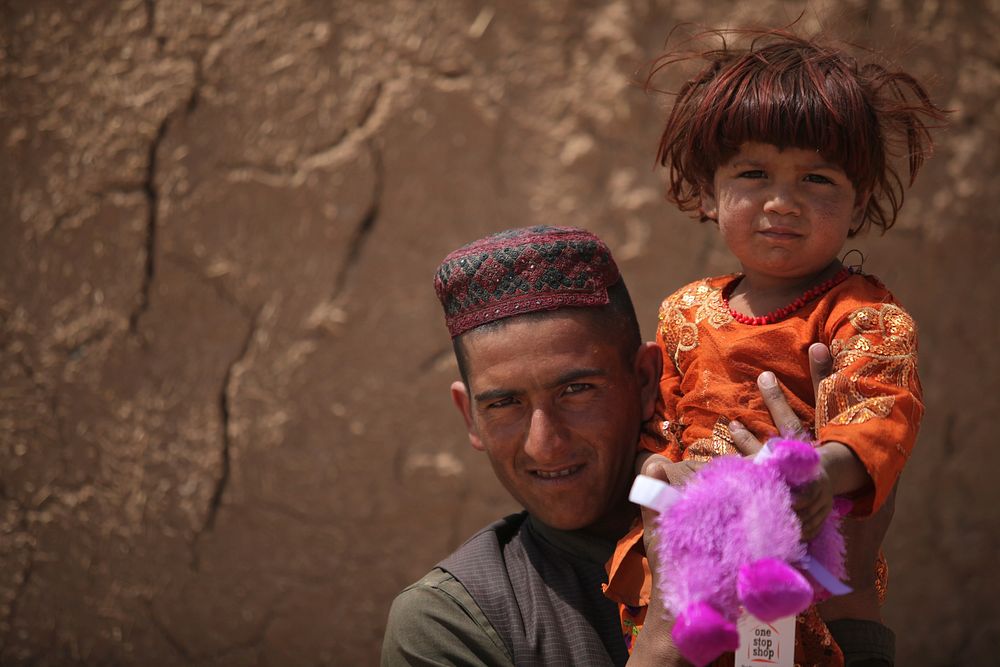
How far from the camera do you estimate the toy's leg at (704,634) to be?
160 centimetres

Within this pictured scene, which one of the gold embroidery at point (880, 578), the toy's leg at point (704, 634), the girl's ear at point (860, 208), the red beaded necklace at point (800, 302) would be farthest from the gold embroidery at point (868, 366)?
the gold embroidery at point (880, 578)

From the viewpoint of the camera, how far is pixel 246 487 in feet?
13.3

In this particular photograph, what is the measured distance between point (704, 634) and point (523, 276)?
103 centimetres

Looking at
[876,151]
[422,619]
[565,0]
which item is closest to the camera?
[876,151]

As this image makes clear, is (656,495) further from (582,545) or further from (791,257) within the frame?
(582,545)

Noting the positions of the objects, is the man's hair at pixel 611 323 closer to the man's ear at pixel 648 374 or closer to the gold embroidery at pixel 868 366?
the man's ear at pixel 648 374

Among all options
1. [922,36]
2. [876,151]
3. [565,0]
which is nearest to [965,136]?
[922,36]

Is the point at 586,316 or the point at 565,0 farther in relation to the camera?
the point at 565,0

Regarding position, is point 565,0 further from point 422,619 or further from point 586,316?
point 422,619

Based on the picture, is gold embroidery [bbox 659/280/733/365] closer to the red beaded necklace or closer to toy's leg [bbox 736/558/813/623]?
the red beaded necklace

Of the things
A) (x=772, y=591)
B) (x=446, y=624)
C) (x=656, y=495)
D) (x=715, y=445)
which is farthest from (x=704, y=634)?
(x=446, y=624)

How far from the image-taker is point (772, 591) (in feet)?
5.15

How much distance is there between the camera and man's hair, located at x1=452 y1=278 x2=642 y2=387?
7.83 ft

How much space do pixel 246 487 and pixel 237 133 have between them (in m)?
1.37
